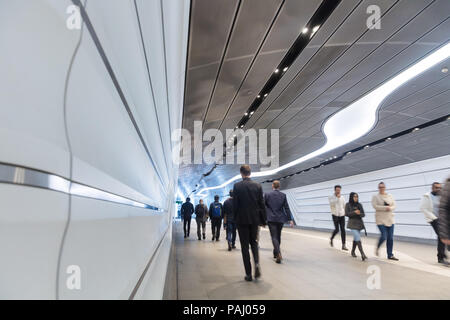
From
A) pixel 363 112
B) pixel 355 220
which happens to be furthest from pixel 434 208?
pixel 363 112

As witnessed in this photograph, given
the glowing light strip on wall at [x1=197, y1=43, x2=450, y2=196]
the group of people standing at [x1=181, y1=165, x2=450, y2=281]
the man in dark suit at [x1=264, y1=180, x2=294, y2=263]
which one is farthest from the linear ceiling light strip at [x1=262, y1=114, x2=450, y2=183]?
the man in dark suit at [x1=264, y1=180, x2=294, y2=263]

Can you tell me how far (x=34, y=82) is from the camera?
447mm

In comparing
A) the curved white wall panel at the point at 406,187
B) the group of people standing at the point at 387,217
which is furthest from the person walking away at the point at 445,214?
the curved white wall panel at the point at 406,187

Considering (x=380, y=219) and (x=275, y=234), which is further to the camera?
(x=380, y=219)

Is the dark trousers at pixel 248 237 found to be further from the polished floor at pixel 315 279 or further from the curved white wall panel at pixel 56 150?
the curved white wall panel at pixel 56 150

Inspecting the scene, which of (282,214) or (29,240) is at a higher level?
(29,240)

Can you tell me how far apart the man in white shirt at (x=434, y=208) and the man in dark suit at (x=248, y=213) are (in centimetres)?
430

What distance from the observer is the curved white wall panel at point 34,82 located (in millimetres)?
381

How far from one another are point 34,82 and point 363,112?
1164 centimetres

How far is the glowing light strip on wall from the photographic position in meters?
6.84

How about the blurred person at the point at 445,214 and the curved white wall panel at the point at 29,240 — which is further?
the blurred person at the point at 445,214

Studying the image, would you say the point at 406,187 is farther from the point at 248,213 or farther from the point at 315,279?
the point at 248,213
